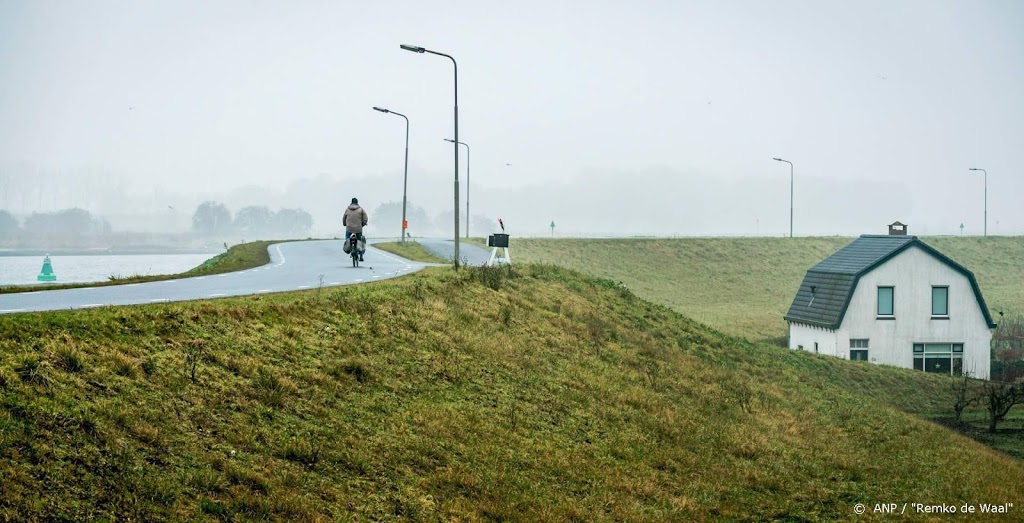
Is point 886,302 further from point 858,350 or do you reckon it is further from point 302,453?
point 302,453

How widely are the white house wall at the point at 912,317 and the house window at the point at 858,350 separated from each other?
0.84 feet

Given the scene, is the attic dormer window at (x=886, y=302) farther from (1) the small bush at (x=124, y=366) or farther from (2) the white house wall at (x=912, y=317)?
(1) the small bush at (x=124, y=366)

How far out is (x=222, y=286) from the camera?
23266 millimetres

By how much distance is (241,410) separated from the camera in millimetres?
13195

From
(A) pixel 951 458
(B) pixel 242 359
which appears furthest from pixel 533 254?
(B) pixel 242 359

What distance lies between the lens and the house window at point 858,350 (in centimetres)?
4572

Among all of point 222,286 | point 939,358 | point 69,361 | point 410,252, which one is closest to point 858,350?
point 939,358

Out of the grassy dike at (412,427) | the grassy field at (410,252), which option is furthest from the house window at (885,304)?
the grassy field at (410,252)

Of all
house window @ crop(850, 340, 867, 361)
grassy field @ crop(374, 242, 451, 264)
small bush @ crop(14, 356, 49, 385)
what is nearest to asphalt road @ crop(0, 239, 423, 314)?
small bush @ crop(14, 356, 49, 385)

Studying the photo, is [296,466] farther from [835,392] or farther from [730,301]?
[730,301]

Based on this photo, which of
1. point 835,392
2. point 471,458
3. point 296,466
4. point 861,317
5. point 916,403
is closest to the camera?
point 296,466

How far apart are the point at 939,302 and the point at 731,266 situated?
43.1 m

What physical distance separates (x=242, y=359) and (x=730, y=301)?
215 ft

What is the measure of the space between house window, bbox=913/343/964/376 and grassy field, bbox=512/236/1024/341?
16.2 meters
